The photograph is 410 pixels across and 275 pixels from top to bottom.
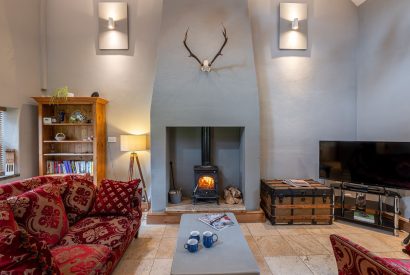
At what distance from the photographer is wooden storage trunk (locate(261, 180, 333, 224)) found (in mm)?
3420

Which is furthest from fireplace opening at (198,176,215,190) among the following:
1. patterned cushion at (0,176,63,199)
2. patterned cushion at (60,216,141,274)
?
patterned cushion at (0,176,63,199)

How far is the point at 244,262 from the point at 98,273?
1.16 meters

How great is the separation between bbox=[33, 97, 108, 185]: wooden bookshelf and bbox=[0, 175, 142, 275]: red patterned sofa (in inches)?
48.0

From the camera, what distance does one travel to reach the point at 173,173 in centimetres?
416

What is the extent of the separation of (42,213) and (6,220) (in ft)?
1.37

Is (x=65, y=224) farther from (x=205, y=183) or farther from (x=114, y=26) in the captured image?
(x=114, y=26)

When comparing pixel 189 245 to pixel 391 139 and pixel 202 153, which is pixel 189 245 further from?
pixel 391 139

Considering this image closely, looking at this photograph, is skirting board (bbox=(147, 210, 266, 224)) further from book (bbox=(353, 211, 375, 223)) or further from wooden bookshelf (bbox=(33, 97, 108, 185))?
book (bbox=(353, 211, 375, 223))

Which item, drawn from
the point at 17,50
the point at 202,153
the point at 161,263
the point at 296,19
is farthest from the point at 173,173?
the point at 296,19

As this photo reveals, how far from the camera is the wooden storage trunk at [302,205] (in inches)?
135

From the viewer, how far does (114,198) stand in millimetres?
2713

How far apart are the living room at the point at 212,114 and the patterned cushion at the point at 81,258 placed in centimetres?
36

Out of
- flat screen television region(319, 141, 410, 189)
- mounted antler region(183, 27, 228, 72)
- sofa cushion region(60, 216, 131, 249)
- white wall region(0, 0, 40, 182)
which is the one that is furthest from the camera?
mounted antler region(183, 27, 228, 72)

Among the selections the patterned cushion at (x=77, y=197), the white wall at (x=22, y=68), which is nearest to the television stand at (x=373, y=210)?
the patterned cushion at (x=77, y=197)
